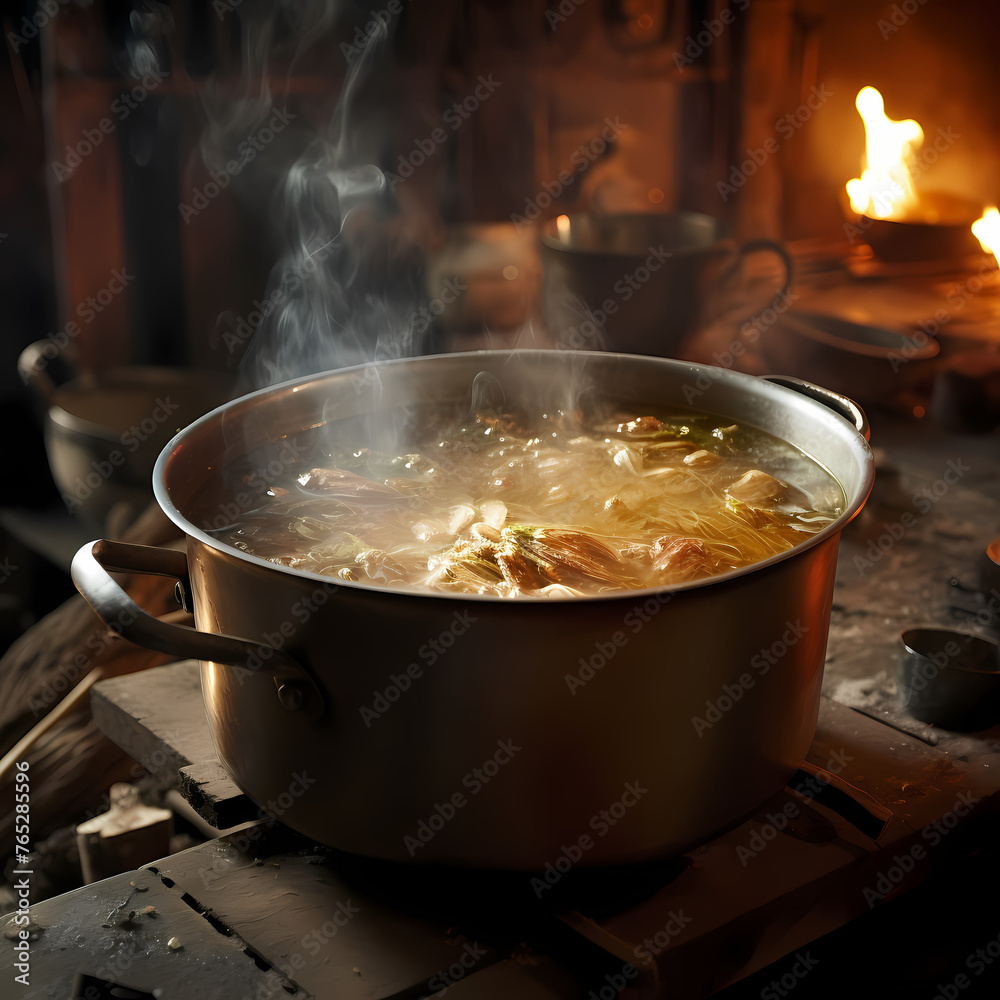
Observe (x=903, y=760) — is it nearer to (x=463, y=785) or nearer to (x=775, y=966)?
(x=775, y=966)

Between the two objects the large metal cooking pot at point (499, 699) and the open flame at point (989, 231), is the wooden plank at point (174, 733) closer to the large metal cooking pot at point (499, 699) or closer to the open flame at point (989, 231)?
the large metal cooking pot at point (499, 699)

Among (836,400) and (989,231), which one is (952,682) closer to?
(836,400)

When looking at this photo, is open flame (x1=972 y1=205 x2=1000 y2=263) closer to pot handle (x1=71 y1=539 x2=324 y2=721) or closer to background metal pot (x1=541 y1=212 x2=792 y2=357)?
background metal pot (x1=541 y1=212 x2=792 y2=357)

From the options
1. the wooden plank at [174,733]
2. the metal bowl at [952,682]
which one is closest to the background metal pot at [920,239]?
the metal bowl at [952,682]

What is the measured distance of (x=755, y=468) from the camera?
2.22 m

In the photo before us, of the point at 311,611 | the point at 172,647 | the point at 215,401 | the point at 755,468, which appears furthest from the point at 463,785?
the point at 215,401

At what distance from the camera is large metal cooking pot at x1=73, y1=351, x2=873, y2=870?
52.7 inches

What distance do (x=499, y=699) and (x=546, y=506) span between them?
31.2 inches

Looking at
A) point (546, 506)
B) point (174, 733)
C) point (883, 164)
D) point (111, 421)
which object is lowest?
point (111, 421)

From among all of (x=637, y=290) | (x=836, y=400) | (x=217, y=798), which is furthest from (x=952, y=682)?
(x=637, y=290)

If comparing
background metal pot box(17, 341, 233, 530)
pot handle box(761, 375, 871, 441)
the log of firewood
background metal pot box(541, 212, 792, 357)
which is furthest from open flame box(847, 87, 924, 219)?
the log of firewood

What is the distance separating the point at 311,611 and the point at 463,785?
0.35 m

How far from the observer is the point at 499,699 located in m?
1.37

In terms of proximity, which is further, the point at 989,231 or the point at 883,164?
the point at 883,164
